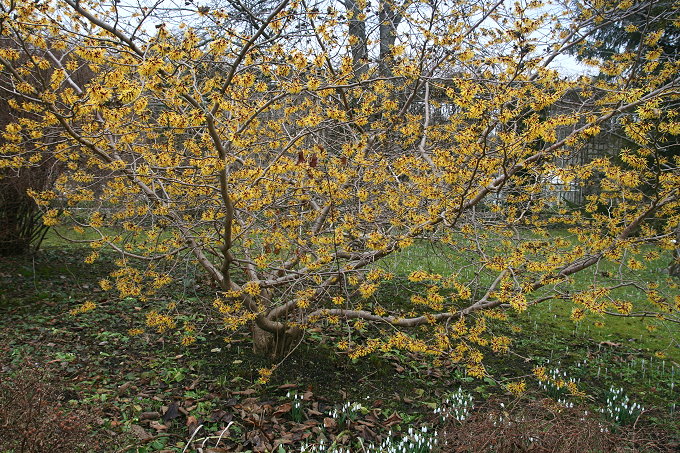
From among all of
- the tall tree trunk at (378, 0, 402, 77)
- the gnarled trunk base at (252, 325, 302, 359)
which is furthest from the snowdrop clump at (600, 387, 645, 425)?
the tall tree trunk at (378, 0, 402, 77)

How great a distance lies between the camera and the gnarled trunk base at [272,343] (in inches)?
167

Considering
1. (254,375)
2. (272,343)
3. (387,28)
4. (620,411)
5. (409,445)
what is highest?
(387,28)

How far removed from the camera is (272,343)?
14.2 ft

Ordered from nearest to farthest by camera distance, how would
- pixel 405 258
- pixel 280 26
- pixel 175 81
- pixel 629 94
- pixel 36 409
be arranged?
pixel 36 409 → pixel 175 81 → pixel 629 94 → pixel 280 26 → pixel 405 258

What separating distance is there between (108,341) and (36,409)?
7.97ft

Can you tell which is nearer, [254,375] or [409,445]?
[409,445]

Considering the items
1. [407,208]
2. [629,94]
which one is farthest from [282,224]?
[629,94]

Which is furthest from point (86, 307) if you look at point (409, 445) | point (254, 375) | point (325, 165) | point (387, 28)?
point (387, 28)

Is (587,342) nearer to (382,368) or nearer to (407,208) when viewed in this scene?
(382,368)

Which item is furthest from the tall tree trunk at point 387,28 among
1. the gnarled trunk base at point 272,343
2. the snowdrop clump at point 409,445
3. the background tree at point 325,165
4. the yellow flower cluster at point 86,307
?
the yellow flower cluster at point 86,307

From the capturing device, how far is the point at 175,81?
2.58 meters

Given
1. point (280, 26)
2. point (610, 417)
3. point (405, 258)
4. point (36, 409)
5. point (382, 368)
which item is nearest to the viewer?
point (36, 409)

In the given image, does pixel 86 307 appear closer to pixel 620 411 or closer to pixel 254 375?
pixel 254 375

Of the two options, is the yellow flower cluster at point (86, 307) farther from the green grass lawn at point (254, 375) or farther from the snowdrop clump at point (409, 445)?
the snowdrop clump at point (409, 445)
